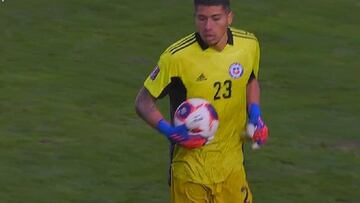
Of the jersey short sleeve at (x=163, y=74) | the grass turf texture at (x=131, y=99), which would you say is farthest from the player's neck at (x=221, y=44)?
the grass turf texture at (x=131, y=99)

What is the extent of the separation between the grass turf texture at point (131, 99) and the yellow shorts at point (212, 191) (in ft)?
7.98

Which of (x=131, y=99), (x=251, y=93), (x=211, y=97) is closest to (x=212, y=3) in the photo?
(x=211, y=97)

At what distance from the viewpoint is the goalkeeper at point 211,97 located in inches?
249

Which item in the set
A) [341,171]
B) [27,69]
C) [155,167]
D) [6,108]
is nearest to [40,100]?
[6,108]

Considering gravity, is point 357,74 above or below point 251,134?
below

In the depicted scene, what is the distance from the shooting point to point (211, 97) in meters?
6.43

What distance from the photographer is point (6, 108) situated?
39.5 feet

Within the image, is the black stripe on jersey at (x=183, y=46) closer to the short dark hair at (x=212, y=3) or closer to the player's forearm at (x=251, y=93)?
the short dark hair at (x=212, y=3)

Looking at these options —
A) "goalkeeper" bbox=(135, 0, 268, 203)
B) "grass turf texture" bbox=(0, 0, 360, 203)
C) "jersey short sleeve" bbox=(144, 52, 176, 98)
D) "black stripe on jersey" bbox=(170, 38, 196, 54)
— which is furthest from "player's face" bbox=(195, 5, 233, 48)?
"grass turf texture" bbox=(0, 0, 360, 203)

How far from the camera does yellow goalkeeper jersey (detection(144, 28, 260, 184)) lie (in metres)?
6.38

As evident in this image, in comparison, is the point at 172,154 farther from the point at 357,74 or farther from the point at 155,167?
the point at 357,74

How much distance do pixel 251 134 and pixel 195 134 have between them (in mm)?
379

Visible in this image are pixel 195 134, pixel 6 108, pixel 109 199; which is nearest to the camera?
pixel 195 134

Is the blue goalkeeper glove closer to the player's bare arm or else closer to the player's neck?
the player's bare arm
